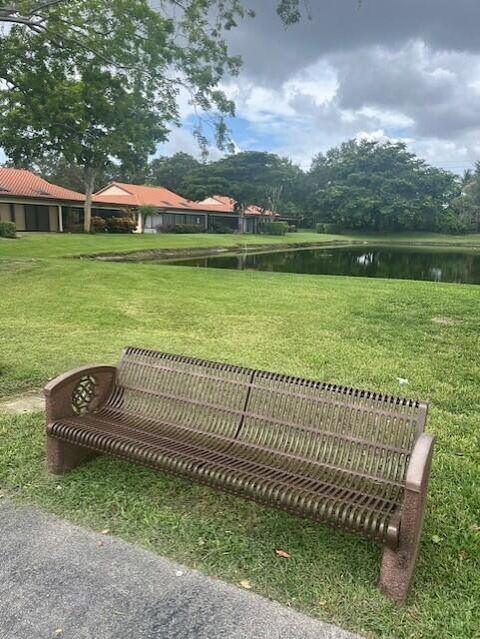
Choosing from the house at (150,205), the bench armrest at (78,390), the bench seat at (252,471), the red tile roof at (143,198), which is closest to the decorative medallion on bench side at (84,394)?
the bench armrest at (78,390)

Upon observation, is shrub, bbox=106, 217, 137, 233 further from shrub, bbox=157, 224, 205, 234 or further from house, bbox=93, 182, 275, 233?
shrub, bbox=157, 224, 205, 234

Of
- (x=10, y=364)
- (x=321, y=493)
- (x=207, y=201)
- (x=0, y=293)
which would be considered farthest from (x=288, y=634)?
(x=207, y=201)

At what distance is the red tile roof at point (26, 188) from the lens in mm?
33688

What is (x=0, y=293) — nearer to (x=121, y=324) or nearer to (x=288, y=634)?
(x=121, y=324)

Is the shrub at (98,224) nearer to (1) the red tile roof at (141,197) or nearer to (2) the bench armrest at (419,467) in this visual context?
(1) the red tile roof at (141,197)

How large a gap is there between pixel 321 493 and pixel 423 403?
0.73m

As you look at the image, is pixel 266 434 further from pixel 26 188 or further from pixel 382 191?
pixel 382 191

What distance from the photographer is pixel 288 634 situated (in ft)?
6.54

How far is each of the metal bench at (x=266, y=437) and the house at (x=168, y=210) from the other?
38.2 meters

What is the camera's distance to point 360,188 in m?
69.3

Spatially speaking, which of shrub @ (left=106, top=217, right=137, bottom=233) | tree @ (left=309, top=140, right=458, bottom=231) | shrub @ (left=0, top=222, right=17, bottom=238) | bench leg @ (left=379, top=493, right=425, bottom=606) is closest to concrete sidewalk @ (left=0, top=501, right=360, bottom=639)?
bench leg @ (left=379, top=493, right=425, bottom=606)

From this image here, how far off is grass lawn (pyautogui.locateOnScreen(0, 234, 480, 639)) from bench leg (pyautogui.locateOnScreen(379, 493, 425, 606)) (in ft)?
0.21

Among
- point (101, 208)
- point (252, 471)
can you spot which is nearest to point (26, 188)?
point (101, 208)

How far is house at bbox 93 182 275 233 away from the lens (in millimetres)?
44125
